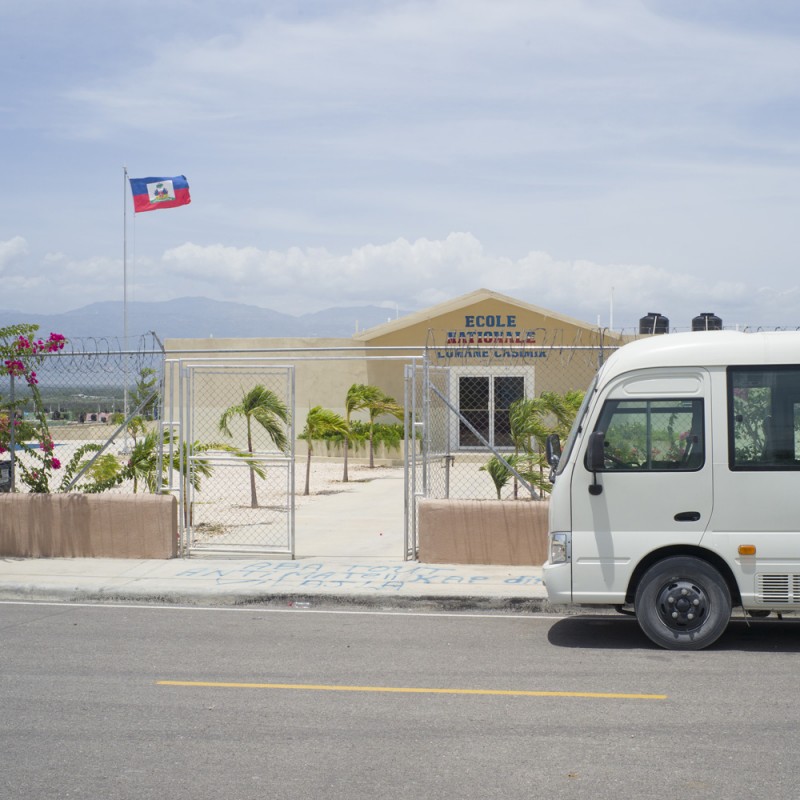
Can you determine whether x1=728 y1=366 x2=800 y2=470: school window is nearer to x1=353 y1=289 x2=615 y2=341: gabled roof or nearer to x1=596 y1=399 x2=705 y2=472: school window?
x1=596 y1=399 x2=705 y2=472: school window

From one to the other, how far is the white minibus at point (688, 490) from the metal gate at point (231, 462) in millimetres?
4025

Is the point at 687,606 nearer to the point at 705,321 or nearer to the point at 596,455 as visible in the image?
the point at 596,455

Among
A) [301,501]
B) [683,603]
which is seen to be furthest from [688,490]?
[301,501]

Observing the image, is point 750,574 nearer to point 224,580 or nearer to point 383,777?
point 383,777

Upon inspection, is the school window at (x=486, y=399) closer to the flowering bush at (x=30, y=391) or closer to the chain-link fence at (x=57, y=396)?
the chain-link fence at (x=57, y=396)

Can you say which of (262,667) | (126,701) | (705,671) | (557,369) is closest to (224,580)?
(262,667)

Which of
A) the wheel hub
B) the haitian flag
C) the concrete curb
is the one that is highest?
the haitian flag

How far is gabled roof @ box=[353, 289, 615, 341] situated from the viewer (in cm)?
2945

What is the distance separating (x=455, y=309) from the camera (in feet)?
97.9

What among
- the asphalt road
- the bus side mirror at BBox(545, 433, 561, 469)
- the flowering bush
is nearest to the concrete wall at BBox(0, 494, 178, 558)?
the flowering bush

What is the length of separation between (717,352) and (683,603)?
2.02m

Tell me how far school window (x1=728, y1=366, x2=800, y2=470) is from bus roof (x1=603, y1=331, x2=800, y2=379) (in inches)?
3.5

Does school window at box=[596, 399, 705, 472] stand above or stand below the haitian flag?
below

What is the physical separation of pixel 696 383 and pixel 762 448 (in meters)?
0.73
